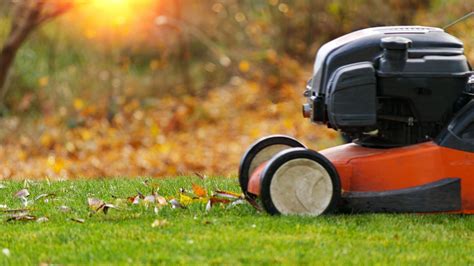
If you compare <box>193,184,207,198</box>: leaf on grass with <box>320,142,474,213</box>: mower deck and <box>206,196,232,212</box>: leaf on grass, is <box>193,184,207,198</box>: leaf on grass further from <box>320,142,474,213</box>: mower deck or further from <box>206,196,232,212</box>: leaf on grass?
<box>320,142,474,213</box>: mower deck

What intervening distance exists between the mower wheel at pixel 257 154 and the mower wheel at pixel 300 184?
56 cm

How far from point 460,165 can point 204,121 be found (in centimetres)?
952

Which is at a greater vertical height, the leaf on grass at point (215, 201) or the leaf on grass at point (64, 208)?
the leaf on grass at point (64, 208)

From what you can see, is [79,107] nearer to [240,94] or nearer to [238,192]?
[240,94]

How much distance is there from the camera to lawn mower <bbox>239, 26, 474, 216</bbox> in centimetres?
541

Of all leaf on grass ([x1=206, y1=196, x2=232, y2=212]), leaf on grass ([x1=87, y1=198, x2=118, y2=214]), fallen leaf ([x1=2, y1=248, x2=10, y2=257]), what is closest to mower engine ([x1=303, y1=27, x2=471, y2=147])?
leaf on grass ([x1=206, y1=196, x2=232, y2=212])

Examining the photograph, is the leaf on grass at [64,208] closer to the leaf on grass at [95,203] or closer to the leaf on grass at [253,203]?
the leaf on grass at [95,203]

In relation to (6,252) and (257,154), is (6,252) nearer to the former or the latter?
(6,252)

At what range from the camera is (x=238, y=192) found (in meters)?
6.53

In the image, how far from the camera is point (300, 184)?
543 centimetres

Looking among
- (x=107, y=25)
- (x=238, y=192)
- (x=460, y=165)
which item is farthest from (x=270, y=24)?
(x=460, y=165)

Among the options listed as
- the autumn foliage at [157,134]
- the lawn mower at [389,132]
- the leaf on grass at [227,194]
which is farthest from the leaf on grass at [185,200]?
the autumn foliage at [157,134]

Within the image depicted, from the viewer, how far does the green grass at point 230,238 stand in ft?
14.8

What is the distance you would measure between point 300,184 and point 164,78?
10.6 m
